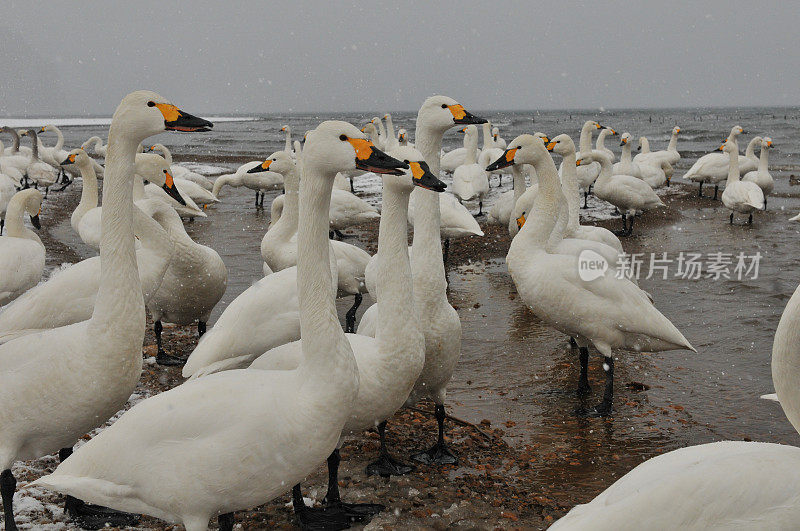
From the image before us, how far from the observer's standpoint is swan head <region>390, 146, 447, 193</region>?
4.13 m

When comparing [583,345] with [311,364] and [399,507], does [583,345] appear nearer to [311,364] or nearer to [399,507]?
[399,507]

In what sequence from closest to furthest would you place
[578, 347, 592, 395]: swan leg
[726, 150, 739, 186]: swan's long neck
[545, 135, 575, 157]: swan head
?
1. [578, 347, 592, 395]: swan leg
2. [545, 135, 575, 157]: swan head
3. [726, 150, 739, 186]: swan's long neck

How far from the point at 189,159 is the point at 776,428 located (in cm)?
3508

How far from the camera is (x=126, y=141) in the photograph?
425 cm

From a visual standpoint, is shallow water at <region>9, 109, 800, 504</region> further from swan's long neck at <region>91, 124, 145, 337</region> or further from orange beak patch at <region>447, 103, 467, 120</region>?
swan's long neck at <region>91, 124, 145, 337</region>

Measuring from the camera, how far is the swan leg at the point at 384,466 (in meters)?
4.92

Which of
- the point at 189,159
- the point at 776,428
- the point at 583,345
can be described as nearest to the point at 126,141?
the point at 583,345

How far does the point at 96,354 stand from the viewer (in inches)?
154

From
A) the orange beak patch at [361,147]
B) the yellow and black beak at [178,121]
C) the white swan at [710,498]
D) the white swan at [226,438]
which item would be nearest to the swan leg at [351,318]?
the yellow and black beak at [178,121]

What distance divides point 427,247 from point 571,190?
565 cm

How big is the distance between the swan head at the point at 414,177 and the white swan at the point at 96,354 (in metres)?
1.17

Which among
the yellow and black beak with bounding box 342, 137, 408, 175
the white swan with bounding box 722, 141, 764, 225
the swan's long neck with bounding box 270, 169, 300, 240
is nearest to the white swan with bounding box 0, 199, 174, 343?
the swan's long neck with bounding box 270, 169, 300, 240

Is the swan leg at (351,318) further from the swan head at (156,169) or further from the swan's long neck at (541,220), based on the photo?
the swan's long neck at (541,220)

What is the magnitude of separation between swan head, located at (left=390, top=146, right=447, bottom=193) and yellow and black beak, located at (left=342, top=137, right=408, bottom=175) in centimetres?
34
